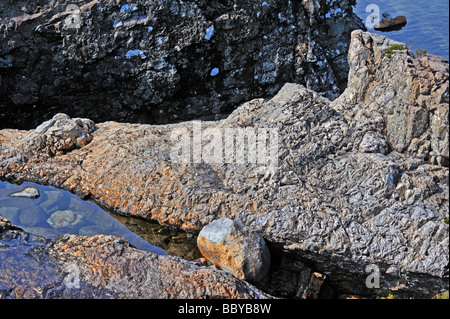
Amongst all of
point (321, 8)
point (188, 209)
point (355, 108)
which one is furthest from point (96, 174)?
point (321, 8)

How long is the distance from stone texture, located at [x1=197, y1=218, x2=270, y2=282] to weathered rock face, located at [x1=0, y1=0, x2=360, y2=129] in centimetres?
806

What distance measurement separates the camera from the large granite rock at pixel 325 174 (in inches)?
253

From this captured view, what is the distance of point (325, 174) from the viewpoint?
7188 mm

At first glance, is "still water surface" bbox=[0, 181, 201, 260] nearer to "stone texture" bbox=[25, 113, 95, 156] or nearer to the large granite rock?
the large granite rock

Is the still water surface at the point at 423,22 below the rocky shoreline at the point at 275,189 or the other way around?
the other way around

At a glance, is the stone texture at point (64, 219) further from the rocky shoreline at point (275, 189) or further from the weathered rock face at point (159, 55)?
the weathered rock face at point (159, 55)

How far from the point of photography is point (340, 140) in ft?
24.6

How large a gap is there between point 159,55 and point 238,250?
8.56 meters

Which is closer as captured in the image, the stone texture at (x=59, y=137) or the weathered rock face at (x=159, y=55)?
the stone texture at (x=59, y=137)

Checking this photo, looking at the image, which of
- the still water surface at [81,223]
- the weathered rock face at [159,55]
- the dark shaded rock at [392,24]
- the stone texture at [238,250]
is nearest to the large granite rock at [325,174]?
the still water surface at [81,223]

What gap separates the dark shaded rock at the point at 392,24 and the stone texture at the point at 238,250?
7.84 metres

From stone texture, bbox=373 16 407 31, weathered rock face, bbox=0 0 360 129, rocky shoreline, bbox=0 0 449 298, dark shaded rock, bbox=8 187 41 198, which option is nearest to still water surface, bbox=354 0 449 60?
stone texture, bbox=373 16 407 31

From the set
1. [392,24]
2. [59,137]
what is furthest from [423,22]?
[59,137]

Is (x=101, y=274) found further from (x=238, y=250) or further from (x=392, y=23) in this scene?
(x=392, y=23)
